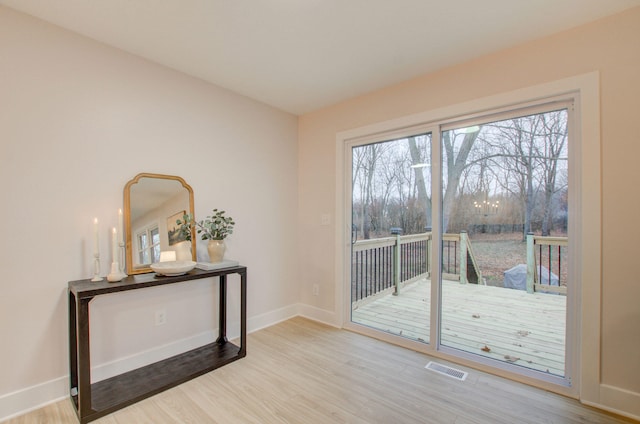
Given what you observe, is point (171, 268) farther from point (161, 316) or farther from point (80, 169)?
point (80, 169)

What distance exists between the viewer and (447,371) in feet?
7.35

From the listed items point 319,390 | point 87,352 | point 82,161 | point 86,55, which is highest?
point 86,55

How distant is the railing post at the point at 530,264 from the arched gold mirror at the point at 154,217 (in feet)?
8.99

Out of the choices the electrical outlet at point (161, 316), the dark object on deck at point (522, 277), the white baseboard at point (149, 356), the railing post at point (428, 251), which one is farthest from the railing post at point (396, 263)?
the electrical outlet at point (161, 316)

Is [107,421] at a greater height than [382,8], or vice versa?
[382,8]

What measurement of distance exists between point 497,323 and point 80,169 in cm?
342

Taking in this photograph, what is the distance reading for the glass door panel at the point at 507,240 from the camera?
2.07 meters

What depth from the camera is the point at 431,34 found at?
1968 mm

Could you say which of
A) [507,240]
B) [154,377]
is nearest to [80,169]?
[154,377]

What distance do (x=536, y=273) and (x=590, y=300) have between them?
0.35 meters

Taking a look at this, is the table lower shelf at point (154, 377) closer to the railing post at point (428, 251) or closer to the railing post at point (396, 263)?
the railing post at point (396, 263)

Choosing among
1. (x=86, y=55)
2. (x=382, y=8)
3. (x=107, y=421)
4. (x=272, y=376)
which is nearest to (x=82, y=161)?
(x=86, y=55)

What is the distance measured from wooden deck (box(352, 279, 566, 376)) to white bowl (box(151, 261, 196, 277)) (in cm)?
198

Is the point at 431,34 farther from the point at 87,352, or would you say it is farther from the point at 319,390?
the point at 87,352
